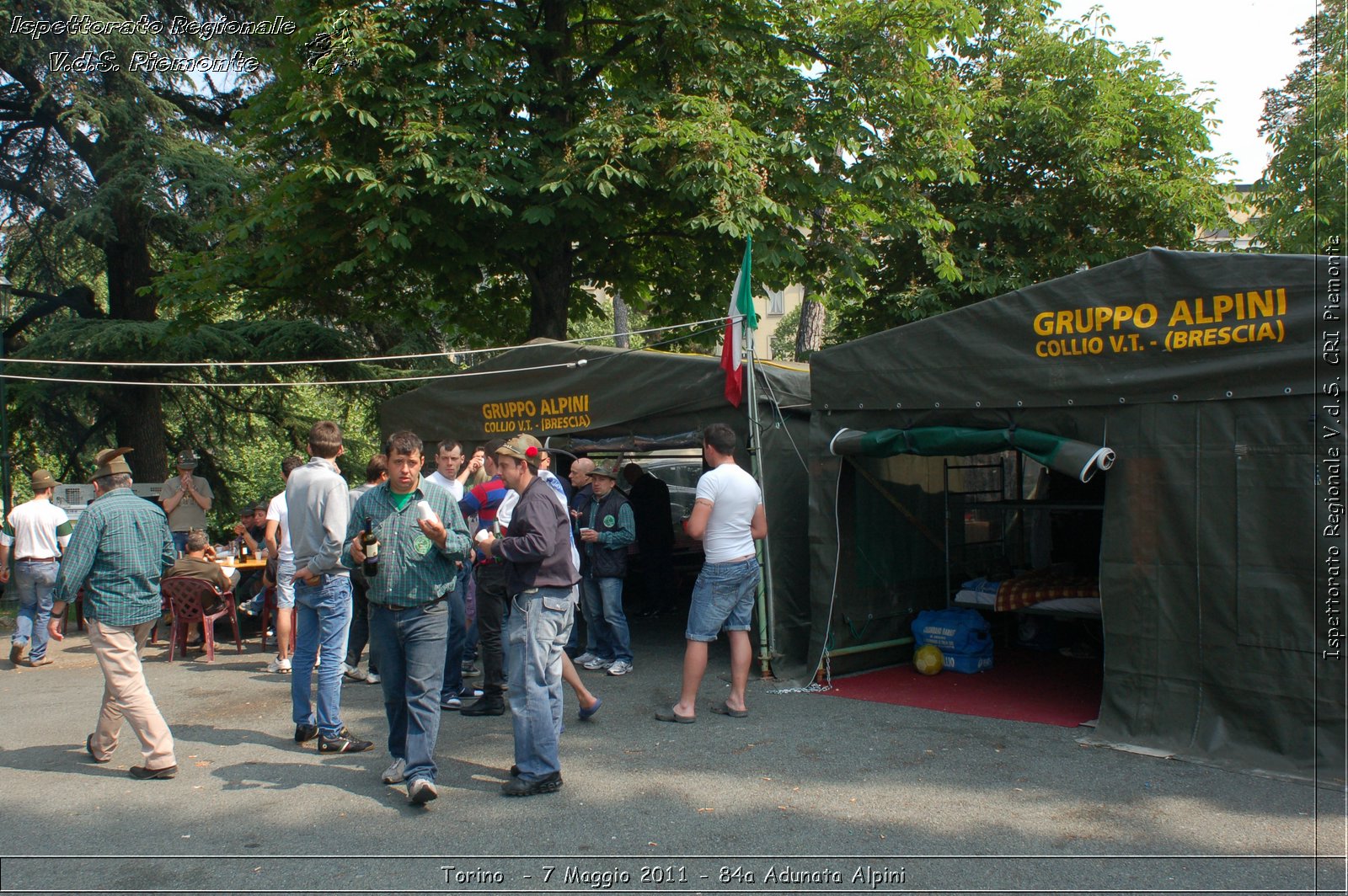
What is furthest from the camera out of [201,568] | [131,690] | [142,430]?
[142,430]

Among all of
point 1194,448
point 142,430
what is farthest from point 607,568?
point 142,430

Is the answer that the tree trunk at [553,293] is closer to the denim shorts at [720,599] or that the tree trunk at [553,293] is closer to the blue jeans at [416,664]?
the denim shorts at [720,599]

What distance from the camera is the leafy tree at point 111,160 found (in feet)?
45.1

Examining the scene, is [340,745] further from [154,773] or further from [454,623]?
[454,623]

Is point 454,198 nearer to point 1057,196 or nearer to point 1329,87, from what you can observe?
point 1329,87

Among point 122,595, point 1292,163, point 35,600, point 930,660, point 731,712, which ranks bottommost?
point 731,712

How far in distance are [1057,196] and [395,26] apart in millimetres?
11050

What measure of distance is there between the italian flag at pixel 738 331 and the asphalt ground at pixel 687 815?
2572 mm

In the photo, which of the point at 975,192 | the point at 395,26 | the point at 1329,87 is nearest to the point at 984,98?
the point at 975,192

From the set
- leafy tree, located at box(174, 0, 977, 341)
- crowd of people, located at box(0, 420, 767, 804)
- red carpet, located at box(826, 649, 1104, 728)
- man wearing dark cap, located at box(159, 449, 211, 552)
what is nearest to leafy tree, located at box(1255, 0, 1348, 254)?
leafy tree, located at box(174, 0, 977, 341)

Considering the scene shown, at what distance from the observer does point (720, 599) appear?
662 cm

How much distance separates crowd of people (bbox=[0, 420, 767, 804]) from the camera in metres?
5.01

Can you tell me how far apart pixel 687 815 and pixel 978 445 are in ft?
10.5

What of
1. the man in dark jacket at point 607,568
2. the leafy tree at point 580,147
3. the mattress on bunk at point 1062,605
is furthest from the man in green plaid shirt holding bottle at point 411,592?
the leafy tree at point 580,147
